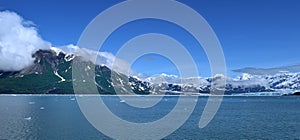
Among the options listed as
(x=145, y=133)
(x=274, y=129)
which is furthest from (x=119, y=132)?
(x=274, y=129)

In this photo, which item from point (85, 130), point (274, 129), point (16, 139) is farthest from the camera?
point (274, 129)

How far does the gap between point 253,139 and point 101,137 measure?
33318 mm

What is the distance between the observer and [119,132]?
254ft

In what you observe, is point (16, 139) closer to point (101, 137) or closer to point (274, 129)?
point (101, 137)

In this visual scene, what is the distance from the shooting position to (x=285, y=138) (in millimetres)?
71188

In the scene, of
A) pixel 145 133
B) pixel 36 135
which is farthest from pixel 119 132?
pixel 36 135

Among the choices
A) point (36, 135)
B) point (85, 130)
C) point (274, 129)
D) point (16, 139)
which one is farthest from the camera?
point (274, 129)

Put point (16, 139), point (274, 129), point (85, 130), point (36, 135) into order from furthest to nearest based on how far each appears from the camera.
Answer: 1. point (274, 129)
2. point (85, 130)
3. point (36, 135)
4. point (16, 139)

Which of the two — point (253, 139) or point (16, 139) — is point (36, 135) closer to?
point (16, 139)

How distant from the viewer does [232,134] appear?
251ft

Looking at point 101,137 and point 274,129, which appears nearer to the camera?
point 101,137

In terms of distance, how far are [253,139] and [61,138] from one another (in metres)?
41.6

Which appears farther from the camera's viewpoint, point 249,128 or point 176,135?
point 249,128

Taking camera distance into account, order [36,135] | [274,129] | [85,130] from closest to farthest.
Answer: [36,135] < [85,130] < [274,129]
